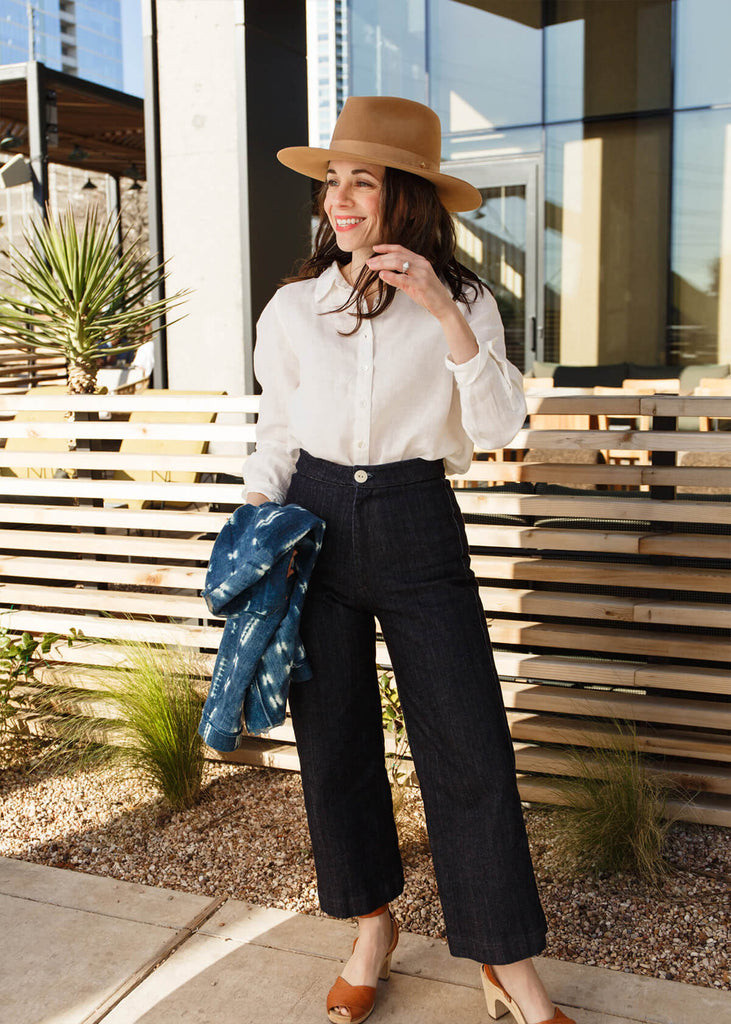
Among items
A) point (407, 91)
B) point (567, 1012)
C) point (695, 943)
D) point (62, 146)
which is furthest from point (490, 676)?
point (62, 146)

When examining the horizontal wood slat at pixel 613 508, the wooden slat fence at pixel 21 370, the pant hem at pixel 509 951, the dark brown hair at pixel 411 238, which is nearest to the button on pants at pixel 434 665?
the pant hem at pixel 509 951

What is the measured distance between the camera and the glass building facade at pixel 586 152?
413 inches

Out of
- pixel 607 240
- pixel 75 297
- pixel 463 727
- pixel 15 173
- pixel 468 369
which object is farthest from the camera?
pixel 607 240

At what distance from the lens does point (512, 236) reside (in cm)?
1097

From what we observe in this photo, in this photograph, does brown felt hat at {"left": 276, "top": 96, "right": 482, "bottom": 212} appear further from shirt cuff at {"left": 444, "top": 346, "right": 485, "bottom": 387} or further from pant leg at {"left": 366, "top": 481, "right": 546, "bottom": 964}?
pant leg at {"left": 366, "top": 481, "right": 546, "bottom": 964}

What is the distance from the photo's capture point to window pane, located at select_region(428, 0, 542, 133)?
10820mm

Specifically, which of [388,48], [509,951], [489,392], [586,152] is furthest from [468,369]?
[388,48]

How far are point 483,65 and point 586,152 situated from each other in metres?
1.45

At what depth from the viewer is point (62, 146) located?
14.5 metres

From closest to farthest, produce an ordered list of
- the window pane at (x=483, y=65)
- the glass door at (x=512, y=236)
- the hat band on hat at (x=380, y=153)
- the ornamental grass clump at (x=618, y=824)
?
the hat band on hat at (x=380, y=153), the ornamental grass clump at (x=618, y=824), the window pane at (x=483, y=65), the glass door at (x=512, y=236)

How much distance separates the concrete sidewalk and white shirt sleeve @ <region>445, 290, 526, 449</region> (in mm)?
1229

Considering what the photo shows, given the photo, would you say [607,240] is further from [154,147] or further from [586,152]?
[154,147]

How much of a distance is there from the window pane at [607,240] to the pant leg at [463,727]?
9350 mm

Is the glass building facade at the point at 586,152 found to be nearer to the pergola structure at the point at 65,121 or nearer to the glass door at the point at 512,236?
the glass door at the point at 512,236
